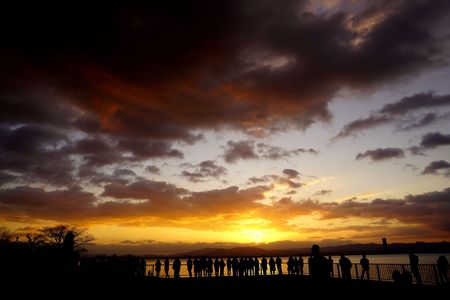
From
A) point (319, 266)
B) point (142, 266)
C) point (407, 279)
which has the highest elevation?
point (319, 266)

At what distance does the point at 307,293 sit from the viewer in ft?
57.8

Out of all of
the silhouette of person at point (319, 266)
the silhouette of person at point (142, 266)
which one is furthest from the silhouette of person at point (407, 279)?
the silhouette of person at point (142, 266)

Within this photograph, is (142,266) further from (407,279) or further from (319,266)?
(319,266)

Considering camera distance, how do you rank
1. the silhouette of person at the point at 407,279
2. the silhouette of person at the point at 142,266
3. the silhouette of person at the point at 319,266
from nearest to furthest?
the silhouette of person at the point at 319,266 < the silhouette of person at the point at 407,279 < the silhouette of person at the point at 142,266

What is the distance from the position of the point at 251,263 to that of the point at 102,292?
20175 mm

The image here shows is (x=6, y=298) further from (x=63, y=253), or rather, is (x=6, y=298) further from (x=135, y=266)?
(x=63, y=253)

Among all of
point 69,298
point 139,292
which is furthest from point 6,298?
point 139,292

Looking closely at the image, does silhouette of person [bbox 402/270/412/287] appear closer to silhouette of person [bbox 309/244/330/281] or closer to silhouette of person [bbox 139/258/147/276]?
silhouette of person [bbox 309/244/330/281]

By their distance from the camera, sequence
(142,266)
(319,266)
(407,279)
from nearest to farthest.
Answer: (319,266), (407,279), (142,266)

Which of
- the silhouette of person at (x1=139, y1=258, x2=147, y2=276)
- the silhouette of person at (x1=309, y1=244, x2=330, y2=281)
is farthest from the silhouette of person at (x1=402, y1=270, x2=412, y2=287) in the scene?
the silhouette of person at (x1=139, y1=258, x2=147, y2=276)

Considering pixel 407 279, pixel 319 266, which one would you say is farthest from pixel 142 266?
pixel 319 266

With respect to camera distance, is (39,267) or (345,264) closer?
(345,264)

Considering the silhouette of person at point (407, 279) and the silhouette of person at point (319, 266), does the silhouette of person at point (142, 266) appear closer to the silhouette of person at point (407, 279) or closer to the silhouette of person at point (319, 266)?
the silhouette of person at point (407, 279)

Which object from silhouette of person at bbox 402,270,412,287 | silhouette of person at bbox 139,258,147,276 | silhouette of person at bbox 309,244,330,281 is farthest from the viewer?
silhouette of person at bbox 139,258,147,276
